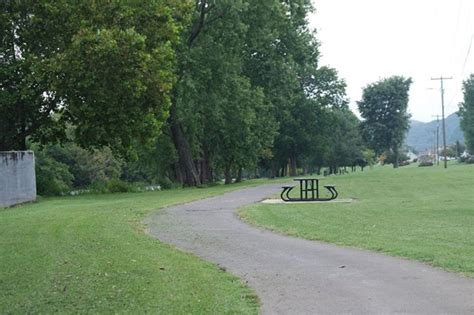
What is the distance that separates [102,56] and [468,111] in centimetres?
11071

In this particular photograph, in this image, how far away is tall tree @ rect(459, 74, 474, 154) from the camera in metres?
116

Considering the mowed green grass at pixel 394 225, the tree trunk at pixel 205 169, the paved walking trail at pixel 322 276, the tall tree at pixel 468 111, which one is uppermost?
the tall tree at pixel 468 111

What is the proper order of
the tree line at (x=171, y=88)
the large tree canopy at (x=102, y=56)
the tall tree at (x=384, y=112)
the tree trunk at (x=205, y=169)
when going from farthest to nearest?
the tall tree at (x=384, y=112), the tree trunk at (x=205, y=169), the tree line at (x=171, y=88), the large tree canopy at (x=102, y=56)

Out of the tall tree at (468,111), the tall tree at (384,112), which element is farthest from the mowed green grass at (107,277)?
the tall tree at (468,111)

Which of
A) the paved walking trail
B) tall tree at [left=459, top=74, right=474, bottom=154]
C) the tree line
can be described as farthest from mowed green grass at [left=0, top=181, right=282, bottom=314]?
tall tree at [left=459, top=74, right=474, bottom=154]

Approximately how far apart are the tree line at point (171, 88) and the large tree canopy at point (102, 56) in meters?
0.05

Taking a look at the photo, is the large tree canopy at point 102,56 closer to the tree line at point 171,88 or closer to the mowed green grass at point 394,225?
the tree line at point 171,88

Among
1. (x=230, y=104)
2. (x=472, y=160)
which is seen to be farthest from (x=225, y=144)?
(x=472, y=160)

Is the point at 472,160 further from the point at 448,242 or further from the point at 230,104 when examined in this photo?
the point at 448,242

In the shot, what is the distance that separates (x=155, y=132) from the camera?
21906 mm

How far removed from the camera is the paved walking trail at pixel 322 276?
25.5ft

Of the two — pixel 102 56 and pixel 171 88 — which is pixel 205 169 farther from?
pixel 102 56

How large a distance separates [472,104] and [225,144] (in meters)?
76.5

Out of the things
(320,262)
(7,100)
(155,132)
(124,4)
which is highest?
(124,4)
